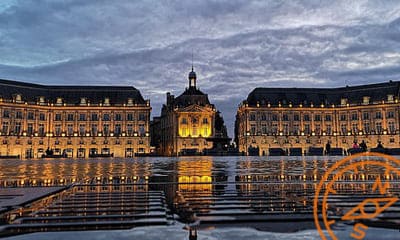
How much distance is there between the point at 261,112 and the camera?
101500 millimetres

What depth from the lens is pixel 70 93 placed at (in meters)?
95.7

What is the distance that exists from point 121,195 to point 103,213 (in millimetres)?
1895

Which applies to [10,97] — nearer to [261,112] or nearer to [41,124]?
[41,124]

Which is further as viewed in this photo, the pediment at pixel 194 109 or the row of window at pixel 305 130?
the row of window at pixel 305 130

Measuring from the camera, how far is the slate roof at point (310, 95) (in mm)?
101188

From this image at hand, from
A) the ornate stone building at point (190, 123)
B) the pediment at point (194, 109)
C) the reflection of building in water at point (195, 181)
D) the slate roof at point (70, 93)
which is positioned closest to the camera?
the reflection of building in water at point (195, 181)

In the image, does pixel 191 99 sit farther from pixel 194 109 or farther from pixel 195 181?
pixel 195 181

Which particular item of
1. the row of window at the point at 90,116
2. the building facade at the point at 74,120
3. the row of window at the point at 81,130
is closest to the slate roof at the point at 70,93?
the building facade at the point at 74,120

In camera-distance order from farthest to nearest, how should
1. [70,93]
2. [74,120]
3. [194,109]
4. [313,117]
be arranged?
[313,117] → [194,109] → [70,93] → [74,120]

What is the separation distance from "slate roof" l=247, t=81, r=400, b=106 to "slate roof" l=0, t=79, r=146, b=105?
32.4m

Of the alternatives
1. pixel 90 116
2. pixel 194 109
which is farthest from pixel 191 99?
pixel 90 116

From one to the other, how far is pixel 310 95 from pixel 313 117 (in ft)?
21.7

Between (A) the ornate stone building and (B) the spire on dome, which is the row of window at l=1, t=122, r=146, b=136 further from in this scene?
(B) the spire on dome

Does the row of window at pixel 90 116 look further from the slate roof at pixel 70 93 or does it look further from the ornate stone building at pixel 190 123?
the ornate stone building at pixel 190 123
